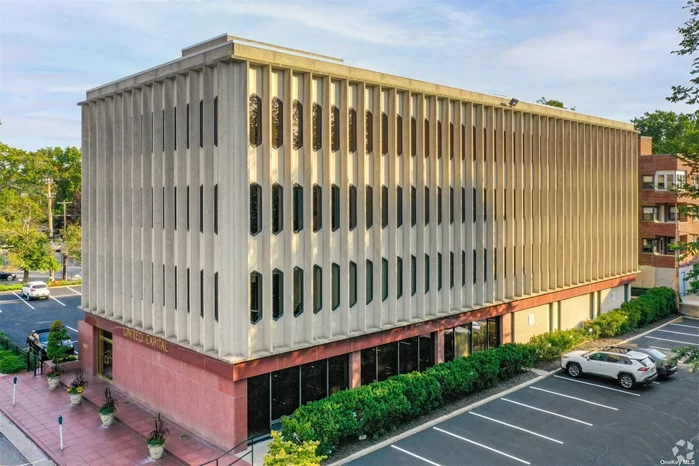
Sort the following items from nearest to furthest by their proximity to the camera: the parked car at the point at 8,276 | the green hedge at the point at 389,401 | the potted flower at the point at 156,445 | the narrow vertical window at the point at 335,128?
the green hedge at the point at 389,401 < the potted flower at the point at 156,445 < the narrow vertical window at the point at 335,128 < the parked car at the point at 8,276

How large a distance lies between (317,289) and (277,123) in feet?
19.1

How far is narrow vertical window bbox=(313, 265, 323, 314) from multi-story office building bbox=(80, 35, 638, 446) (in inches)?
1.9

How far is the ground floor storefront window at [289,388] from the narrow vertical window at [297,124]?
25.4 ft

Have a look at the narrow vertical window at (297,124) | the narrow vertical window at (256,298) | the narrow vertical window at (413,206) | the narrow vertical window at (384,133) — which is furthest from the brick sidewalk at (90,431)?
the narrow vertical window at (384,133)

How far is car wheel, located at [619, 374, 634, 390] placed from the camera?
22219 mm

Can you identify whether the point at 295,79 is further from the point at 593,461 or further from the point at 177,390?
the point at 593,461

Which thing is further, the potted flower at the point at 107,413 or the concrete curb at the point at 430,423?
the potted flower at the point at 107,413

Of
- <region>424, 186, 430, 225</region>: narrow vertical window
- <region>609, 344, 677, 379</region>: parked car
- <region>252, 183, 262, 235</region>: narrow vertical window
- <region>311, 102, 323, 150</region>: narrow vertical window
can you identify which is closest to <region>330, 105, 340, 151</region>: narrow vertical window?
<region>311, 102, 323, 150</region>: narrow vertical window

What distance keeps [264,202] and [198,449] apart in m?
8.11

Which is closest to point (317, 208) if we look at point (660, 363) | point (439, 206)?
point (439, 206)

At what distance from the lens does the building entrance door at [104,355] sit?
78.9 feet

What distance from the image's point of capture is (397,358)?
2256 centimetres

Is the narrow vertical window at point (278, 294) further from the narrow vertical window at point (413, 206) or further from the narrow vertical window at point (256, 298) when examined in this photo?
the narrow vertical window at point (413, 206)

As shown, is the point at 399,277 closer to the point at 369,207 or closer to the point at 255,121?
the point at 369,207
